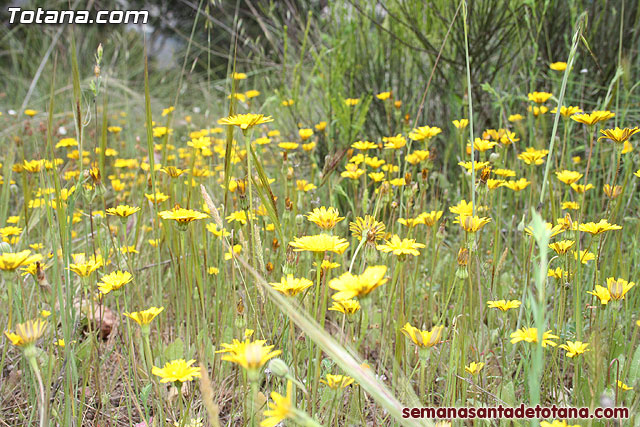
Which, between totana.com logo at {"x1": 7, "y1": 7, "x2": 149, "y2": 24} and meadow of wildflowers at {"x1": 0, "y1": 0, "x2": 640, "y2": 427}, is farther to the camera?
totana.com logo at {"x1": 7, "y1": 7, "x2": 149, "y2": 24}

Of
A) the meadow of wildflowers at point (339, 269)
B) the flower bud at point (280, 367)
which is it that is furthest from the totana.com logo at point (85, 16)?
the flower bud at point (280, 367)

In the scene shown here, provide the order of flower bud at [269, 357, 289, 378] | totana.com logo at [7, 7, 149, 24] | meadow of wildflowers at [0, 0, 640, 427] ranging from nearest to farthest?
flower bud at [269, 357, 289, 378] → meadow of wildflowers at [0, 0, 640, 427] → totana.com logo at [7, 7, 149, 24]

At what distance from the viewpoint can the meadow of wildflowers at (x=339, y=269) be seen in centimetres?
86

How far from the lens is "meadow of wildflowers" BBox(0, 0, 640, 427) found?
862 mm

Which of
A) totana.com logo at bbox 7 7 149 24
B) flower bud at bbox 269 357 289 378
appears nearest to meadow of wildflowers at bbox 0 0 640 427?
flower bud at bbox 269 357 289 378

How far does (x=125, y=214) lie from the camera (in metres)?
1.09

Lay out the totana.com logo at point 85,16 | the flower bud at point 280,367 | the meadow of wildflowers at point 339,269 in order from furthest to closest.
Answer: the totana.com logo at point 85,16, the meadow of wildflowers at point 339,269, the flower bud at point 280,367

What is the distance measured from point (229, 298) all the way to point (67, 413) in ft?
1.82

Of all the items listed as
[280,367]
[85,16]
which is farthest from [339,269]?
[85,16]

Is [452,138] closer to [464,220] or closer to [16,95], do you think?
[464,220]

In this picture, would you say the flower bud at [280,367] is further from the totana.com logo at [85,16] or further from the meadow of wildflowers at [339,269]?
the totana.com logo at [85,16]

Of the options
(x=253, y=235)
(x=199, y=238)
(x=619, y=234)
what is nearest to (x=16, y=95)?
(x=199, y=238)

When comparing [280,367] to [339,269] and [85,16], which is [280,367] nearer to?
[339,269]

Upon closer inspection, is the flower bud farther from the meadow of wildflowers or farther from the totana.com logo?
the totana.com logo
